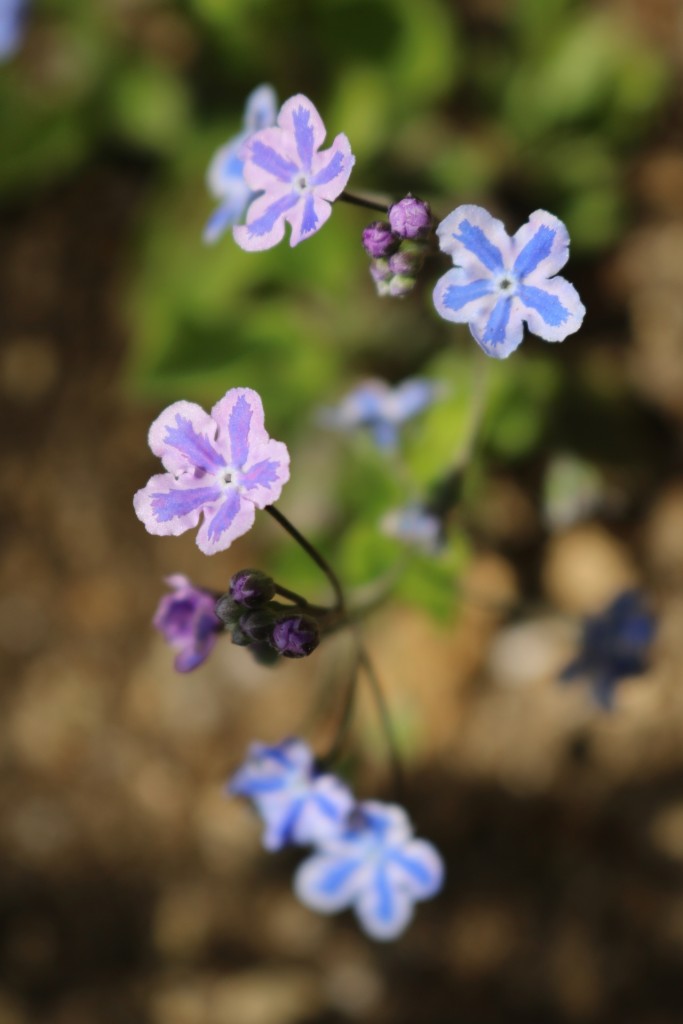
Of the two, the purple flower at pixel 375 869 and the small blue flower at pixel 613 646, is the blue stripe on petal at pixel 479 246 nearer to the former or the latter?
the purple flower at pixel 375 869

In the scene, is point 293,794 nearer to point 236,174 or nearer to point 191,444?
point 191,444

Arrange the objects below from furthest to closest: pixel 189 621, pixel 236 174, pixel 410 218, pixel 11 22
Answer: pixel 11 22, pixel 236 174, pixel 189 621, pixel 410 218

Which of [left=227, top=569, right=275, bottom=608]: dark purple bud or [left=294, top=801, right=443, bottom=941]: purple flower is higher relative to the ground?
[left=227, top=569, right=275, bottom=608]: dark purple bud

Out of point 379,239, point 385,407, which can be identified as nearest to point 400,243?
point 379,239

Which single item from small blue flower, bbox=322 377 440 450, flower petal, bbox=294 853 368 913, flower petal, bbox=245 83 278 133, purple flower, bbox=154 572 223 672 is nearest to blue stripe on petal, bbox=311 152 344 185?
flower petal, bbox=245 83 278 133

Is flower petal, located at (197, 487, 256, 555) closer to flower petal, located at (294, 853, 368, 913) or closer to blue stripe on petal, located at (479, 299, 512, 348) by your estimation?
blue stripe on petal, located at (479, 299, 512, 348)

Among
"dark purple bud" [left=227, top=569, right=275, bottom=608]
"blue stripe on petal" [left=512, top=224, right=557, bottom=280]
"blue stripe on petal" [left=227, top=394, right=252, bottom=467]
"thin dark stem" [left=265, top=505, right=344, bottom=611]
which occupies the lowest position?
"dark purple bud" [left=227, top=569, right=275, bottom=608]

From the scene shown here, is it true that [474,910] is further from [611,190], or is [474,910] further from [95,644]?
[611,190]

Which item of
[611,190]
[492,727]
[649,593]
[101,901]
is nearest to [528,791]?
[492,727]
